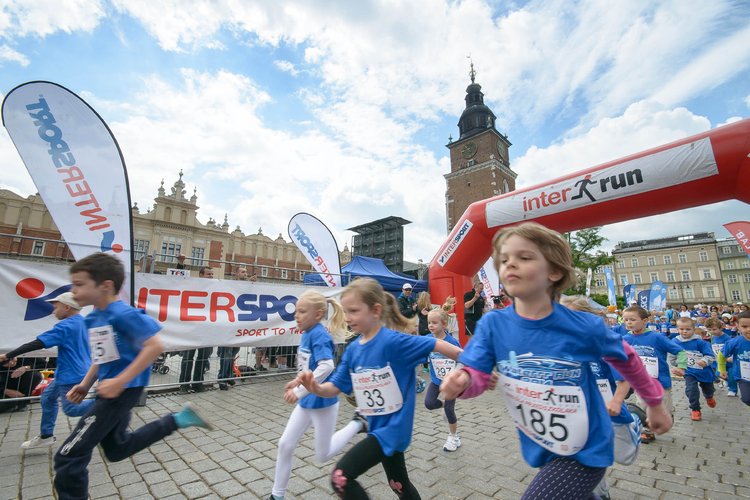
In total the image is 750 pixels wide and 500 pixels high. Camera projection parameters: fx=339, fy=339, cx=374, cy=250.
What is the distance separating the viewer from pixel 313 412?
9.59 feet

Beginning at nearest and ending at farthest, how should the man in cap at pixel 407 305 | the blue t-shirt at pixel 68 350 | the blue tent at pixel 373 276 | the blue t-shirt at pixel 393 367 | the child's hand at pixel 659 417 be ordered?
1. the child's hand at pixel 659 417
2. the blue t-shirt at pixel 393 367
3. the blue t-shirt at pixel 68 350
4. the man in cap at pixel 407 305
5. the blue tent at pixel 373 276

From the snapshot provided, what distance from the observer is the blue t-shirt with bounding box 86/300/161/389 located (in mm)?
2494

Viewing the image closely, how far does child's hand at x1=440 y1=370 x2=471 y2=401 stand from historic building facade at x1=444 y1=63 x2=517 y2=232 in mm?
39840

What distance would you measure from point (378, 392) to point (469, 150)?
43.9 metres

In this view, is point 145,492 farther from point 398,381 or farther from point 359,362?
point 398,381

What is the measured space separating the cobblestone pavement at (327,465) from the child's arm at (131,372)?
138 cm

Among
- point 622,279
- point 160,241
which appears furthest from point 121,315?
point 622,279

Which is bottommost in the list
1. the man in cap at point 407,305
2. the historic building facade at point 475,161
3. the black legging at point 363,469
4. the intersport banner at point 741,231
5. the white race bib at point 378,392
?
the black legging at point 363,469

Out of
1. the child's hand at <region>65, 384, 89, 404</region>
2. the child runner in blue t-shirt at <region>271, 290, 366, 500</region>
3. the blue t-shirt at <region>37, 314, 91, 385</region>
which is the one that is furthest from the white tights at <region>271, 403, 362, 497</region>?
the blue t-shirt at <region>37, 314, 91, 385</region>

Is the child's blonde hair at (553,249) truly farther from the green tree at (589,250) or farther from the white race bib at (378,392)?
the green tree at (589,250)

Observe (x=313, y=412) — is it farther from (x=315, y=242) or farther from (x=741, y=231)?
(x=741, y=231)

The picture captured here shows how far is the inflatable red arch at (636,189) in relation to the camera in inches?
203

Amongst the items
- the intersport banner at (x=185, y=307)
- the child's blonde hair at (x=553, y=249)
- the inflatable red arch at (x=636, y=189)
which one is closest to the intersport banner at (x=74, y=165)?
the intersport banner at (x=185, y=307)

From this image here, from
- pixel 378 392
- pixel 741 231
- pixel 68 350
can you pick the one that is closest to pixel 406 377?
pixel 378 392
